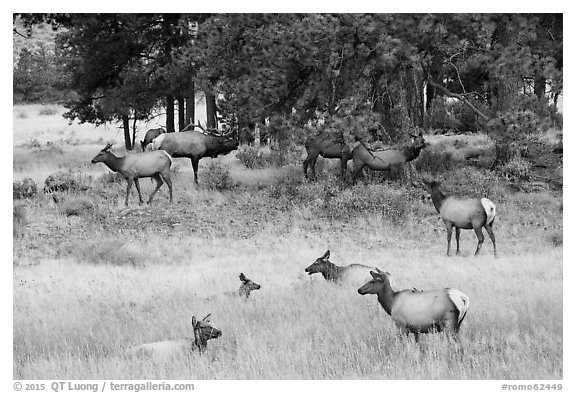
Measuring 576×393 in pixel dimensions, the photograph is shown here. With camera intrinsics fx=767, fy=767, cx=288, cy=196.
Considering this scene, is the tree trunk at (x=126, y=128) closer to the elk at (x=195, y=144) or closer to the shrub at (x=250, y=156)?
the elk at (x=195, y=144)

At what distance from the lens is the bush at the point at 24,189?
977cm

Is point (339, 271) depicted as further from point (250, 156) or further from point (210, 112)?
point (210, 112)

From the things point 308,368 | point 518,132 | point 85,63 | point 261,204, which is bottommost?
point 308,368

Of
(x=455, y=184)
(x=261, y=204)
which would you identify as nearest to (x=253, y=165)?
(x=261, y=204)

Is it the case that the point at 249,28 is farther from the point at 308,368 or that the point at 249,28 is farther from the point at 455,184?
A: the point at 308,368

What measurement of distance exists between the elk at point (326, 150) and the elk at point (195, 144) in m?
1.44

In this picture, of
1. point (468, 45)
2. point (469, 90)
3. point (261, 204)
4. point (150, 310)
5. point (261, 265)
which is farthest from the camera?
point (469, 90)

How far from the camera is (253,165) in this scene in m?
11.5

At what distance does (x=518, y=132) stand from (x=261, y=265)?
4483 mm

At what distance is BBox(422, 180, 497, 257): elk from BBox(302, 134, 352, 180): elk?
188 cm

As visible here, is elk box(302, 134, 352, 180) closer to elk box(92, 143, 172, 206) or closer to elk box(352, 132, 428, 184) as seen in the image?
elk box(352, 132, 428, 184)

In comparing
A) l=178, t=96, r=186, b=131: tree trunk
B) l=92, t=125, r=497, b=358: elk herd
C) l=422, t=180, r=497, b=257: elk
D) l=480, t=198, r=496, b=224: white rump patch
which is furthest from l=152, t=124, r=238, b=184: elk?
l=480, t=198, r=496, b=224: white rump patch

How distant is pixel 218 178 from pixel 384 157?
2.67 meters

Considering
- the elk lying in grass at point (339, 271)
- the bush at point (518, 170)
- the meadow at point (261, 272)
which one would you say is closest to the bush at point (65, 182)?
the meadow at point (261, 272)
